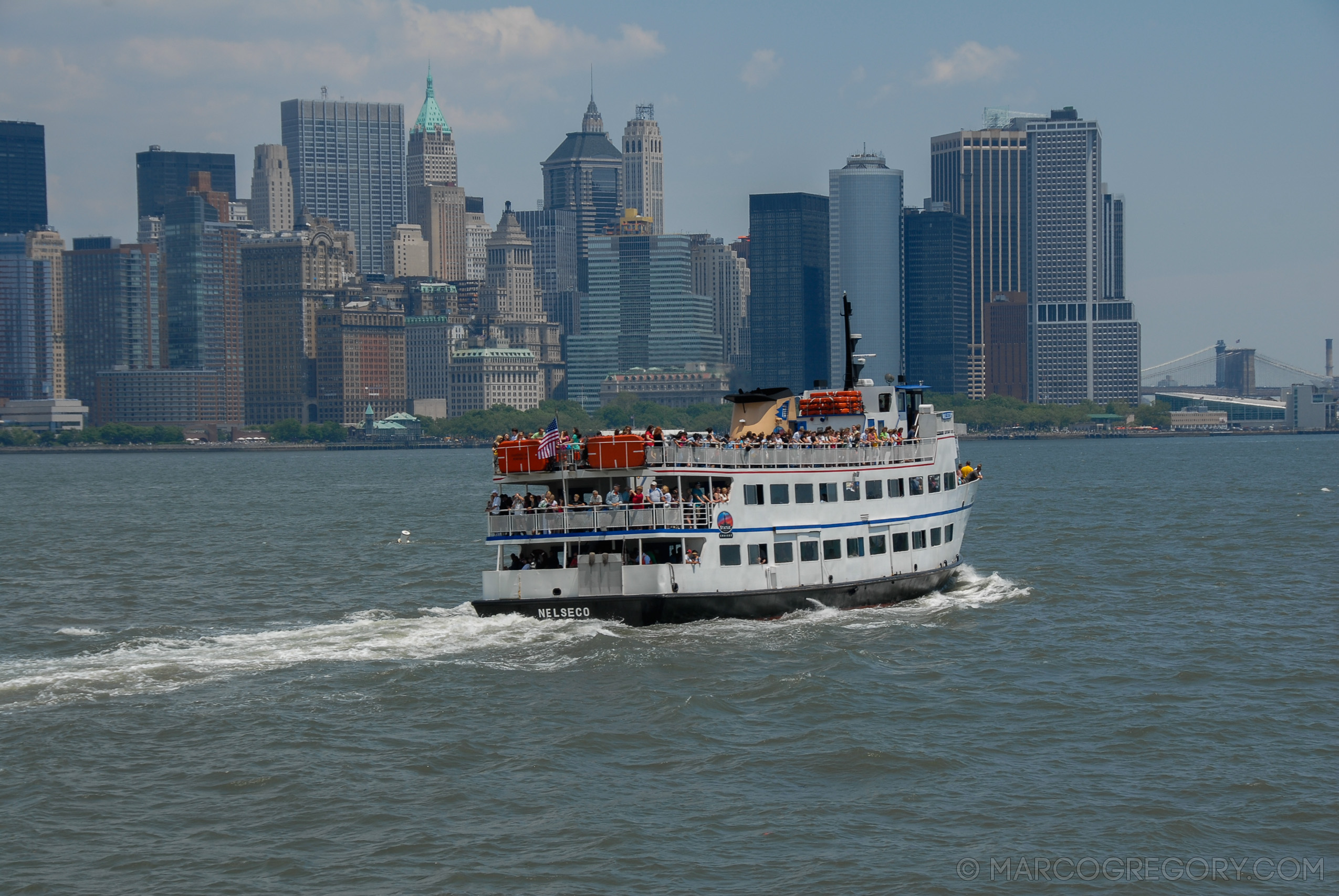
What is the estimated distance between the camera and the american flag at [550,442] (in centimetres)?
4334

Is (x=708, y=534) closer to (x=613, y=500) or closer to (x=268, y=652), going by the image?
(x=613, y=500)

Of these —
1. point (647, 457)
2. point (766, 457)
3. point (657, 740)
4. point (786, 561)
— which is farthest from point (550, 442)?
point (657, 740)

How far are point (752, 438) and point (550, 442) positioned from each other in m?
7.09

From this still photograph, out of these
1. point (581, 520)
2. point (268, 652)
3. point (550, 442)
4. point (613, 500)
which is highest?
point (550, 442)

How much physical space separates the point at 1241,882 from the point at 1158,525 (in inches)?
2306

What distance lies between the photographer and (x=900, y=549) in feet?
161

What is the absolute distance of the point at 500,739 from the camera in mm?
33000

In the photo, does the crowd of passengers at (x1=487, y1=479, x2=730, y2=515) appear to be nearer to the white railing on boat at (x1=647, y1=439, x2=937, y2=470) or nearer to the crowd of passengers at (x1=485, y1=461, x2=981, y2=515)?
the crowd of passengers at (x1=485, y1=461, x2=981, y2=515)

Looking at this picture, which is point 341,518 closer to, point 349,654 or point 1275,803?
point 349,654

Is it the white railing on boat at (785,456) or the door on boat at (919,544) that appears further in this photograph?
the door on boat at (919,544)

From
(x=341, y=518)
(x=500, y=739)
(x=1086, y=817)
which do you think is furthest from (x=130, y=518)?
(x=1086, y=817)

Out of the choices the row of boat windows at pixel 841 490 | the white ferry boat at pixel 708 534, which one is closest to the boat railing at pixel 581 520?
the white ferry boat at pixel 708 534

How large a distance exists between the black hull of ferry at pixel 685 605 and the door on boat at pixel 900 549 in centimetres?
160

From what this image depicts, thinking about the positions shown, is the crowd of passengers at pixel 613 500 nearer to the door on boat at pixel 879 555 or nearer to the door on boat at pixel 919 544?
the door on boat at pixel 879 555
